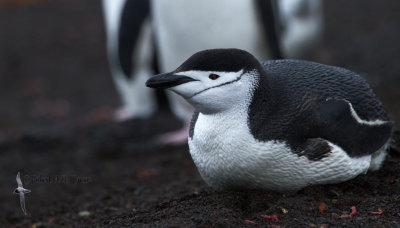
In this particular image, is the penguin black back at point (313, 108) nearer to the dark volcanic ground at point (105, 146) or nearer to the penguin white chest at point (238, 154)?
the penguin white chest at point (238, 154)

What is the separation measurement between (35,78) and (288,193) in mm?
8764

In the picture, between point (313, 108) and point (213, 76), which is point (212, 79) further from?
point (313, 108)

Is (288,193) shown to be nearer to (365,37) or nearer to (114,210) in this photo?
(114,210)

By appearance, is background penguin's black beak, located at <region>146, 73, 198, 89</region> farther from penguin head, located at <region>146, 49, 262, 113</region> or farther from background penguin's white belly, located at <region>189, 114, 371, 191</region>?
background penguin's white belly, located at <region>189, 114, 371, 191</region>

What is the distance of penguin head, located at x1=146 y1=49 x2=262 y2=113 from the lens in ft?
9.30

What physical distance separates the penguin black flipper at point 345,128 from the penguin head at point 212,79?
39cm

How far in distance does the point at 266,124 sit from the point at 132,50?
185 inches

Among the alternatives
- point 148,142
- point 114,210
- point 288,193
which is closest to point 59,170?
point 148,142

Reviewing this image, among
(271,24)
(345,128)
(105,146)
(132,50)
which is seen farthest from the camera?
(132,50)

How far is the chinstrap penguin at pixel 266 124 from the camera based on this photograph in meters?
2.87

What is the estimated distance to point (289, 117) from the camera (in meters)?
3.00

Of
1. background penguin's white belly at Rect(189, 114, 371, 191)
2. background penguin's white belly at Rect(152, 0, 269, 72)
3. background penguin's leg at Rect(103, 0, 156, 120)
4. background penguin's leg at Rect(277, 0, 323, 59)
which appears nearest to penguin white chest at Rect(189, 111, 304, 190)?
background penguin's white belly at Rect(189, 114, 371, 191)

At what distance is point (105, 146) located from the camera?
678cm

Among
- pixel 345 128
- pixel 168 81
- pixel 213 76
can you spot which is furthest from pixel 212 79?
pixel 345 128
